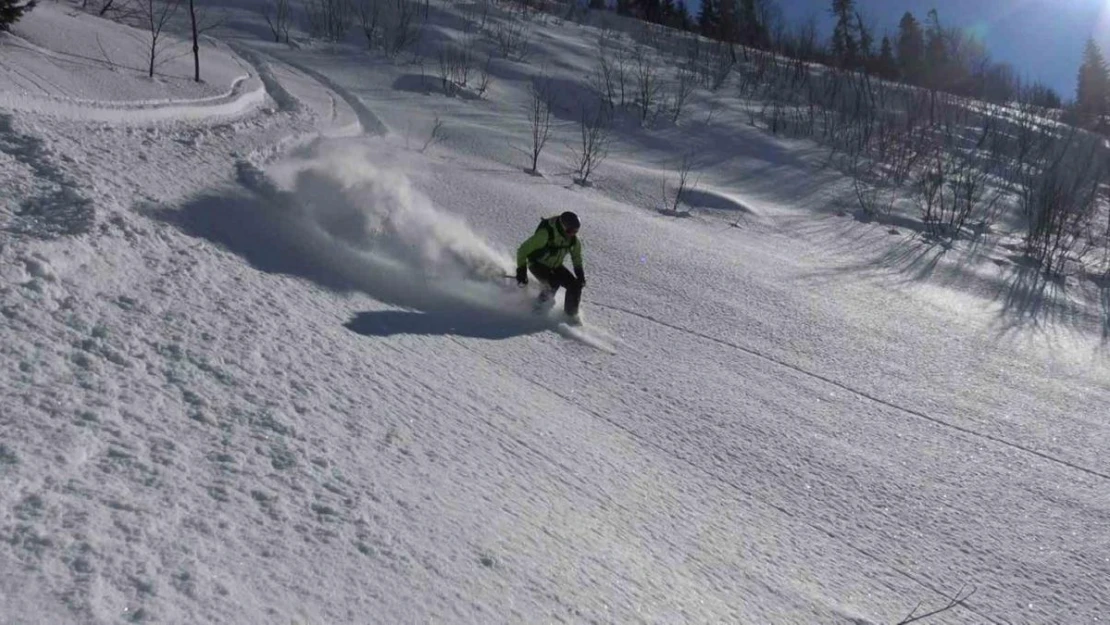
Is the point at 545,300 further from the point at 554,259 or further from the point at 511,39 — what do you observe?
the point at 511,39

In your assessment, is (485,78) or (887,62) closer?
(485,78)

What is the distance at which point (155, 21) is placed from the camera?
55.8 ft

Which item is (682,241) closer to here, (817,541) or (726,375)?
(726,375)

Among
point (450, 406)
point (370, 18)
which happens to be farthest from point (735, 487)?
point (370, 18)

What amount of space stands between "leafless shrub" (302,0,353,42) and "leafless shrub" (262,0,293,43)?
561 mm

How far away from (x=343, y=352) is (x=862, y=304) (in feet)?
22.4

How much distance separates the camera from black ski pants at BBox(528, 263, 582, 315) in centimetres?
695

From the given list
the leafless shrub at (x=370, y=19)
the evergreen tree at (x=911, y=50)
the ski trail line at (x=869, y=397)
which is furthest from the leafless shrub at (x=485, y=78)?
the evergreen tree at (x=911, y=50)

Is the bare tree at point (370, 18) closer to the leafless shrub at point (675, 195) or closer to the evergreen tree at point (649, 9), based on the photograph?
the leafless shrub at point (675, 195)

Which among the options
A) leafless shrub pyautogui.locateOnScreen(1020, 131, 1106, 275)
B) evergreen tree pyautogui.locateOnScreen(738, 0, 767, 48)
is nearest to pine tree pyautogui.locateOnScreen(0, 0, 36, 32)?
leafless shrub pyautogui.locateOnScreen(1020, 131, 1106, 275)

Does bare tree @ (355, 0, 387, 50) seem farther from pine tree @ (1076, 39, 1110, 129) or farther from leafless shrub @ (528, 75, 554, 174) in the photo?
pine tree @ (1076, 39, 1110, 129)

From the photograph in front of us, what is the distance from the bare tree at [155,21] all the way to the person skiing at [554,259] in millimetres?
6023

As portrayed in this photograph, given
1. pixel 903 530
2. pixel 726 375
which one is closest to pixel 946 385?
pixel 726 375

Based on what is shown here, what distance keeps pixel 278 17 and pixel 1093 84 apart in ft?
119
